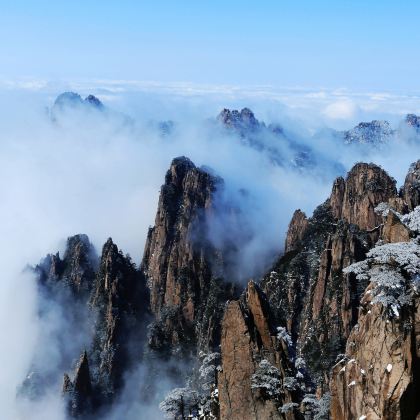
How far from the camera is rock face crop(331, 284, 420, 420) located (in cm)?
3272

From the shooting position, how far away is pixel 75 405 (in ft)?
544

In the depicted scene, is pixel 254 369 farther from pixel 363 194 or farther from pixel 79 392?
pixel 79 392

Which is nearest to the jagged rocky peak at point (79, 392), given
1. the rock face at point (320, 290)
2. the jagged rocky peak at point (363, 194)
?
the rock face at point (320, 290)

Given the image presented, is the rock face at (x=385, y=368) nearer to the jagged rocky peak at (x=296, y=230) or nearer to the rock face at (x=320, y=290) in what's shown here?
the rock face at (x=320, y=290)

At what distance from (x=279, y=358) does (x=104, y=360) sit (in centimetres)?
14695

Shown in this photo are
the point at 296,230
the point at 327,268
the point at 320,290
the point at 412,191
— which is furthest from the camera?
the point at 296,230

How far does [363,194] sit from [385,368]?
140 m

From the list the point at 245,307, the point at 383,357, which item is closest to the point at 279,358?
the point at 245,307

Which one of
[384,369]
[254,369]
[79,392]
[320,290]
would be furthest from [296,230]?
[384,369]

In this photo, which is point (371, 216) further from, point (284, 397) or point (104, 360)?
point (284, 397)

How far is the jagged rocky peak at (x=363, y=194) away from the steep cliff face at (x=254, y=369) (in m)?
108

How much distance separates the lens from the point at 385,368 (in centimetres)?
3344

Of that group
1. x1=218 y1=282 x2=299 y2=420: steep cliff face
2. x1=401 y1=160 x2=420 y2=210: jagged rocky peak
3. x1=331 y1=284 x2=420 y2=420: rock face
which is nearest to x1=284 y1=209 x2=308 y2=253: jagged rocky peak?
x1=401 y1=160 x2=420 y2=210: jagged rocky peak

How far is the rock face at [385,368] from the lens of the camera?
32719 millimetres
